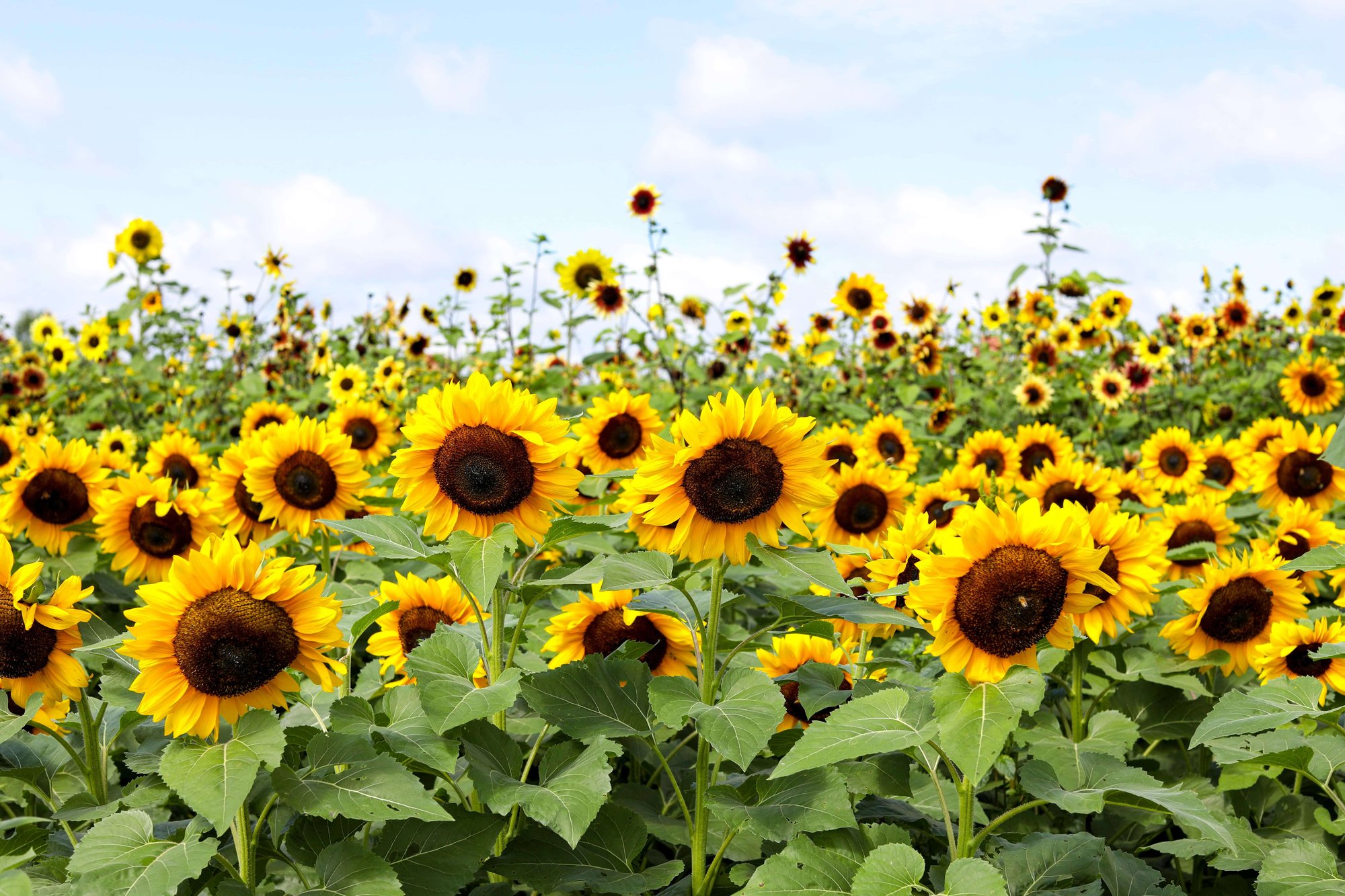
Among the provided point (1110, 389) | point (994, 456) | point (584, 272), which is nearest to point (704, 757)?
point (994, 456)

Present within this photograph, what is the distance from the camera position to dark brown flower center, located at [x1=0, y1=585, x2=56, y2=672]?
2242 millimetres

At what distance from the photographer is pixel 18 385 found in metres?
9.92

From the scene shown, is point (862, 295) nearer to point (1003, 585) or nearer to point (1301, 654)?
point (1301, 654)

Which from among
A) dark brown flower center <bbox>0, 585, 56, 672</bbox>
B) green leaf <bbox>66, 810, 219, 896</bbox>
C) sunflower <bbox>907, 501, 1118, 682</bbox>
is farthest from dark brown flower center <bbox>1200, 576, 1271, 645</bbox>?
dark brown flower center <bbox>0, 585, 56, 672</bbox>

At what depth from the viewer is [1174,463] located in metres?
5.68

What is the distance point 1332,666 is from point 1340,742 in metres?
0.47

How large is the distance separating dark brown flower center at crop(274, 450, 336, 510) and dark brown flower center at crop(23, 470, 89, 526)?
39.8 inches

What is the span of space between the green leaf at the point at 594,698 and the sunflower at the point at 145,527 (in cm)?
216

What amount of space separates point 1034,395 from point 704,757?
7476mm

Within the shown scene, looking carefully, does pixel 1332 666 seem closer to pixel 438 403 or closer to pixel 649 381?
pixel 438 403

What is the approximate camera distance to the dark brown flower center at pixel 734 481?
223 cm

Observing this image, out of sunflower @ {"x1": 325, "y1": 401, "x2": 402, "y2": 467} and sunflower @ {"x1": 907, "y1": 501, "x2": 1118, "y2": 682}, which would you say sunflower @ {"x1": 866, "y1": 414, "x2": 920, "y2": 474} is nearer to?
sunflower @ {"x1": 325, "y1": 401, "x2": 402, "y2": 467}

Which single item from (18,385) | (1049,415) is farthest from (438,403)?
(18,385)

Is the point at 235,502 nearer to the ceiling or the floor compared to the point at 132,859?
nearer to the ceiling
